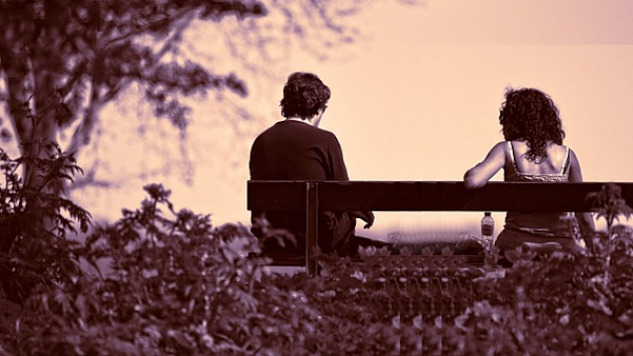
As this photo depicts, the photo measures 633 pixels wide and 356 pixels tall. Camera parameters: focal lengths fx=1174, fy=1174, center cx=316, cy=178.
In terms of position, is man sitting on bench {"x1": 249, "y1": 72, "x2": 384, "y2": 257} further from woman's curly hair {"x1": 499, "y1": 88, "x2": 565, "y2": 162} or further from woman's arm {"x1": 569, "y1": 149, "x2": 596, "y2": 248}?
woman's arm {"x1": 569, "y1": 149, "x2": 596, "y2": 248}

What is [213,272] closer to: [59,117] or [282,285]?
[282,285]

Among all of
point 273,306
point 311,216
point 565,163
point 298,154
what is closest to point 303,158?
point 298,154

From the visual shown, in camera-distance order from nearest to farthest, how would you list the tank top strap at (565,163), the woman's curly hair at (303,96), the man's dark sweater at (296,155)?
the tank top strap at (565,163)
the man's dark sweater at (296,155)
the woman's curly hair at (303,96)

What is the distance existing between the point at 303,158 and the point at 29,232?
1.29 m

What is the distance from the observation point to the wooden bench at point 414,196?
4.80 m

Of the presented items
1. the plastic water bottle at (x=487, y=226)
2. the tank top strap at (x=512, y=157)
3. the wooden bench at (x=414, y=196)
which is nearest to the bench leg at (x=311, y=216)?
the wooden bench at (x=414, y=196)

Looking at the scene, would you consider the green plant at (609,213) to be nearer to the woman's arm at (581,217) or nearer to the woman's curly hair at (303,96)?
the woman's arm at (581,217)

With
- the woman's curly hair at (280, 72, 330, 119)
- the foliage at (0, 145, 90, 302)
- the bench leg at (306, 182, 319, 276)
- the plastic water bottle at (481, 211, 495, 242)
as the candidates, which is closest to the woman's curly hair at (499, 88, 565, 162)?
the woman's curly hair at (280, 72, 330, 119)

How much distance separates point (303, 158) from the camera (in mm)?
5410

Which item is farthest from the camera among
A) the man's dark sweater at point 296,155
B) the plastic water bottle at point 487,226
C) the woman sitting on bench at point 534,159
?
the plastic water bottle at point 487,226

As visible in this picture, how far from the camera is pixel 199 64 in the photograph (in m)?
8.45

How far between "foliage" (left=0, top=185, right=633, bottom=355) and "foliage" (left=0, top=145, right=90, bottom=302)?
557 mm

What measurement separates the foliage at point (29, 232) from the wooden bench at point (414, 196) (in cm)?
80

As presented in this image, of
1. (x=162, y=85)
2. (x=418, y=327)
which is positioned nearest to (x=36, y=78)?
(x=162, y=85)
